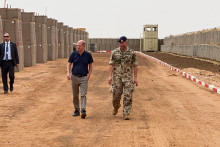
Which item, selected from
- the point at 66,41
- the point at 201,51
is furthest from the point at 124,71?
the point at 66,41

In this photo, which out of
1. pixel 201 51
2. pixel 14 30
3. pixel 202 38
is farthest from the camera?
pixel 202 38

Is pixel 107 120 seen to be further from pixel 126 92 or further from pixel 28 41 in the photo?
pixel 28 41

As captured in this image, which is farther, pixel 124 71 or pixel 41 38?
pixel 41 38

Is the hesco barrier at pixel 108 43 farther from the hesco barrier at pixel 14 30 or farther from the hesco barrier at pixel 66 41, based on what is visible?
the hesco barrier at pixel 14 30

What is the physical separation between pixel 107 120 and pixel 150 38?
181ft

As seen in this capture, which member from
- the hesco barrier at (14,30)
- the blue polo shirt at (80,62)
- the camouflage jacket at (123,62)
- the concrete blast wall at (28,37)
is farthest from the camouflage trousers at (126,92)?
the concrete blast wall at (28,37)

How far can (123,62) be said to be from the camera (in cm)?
917

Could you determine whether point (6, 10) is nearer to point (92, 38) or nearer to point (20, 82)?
point (20, 82)

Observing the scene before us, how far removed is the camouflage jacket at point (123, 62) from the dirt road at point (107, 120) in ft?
3.32

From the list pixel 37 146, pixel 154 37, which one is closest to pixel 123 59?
pixel 37 146

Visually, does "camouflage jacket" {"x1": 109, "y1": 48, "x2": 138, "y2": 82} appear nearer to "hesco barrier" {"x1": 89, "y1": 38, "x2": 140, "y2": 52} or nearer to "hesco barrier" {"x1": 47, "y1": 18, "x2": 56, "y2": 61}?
"hesco barrier" {"x1": 47, "y1": 18, "x2": 56, "y2": 61}

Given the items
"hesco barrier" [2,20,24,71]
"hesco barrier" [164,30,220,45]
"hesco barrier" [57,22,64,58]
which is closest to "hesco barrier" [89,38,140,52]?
"hesco barrier" [164,30,220,45]

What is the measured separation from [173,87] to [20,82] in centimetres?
627

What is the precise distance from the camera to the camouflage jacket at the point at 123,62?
9156mm
